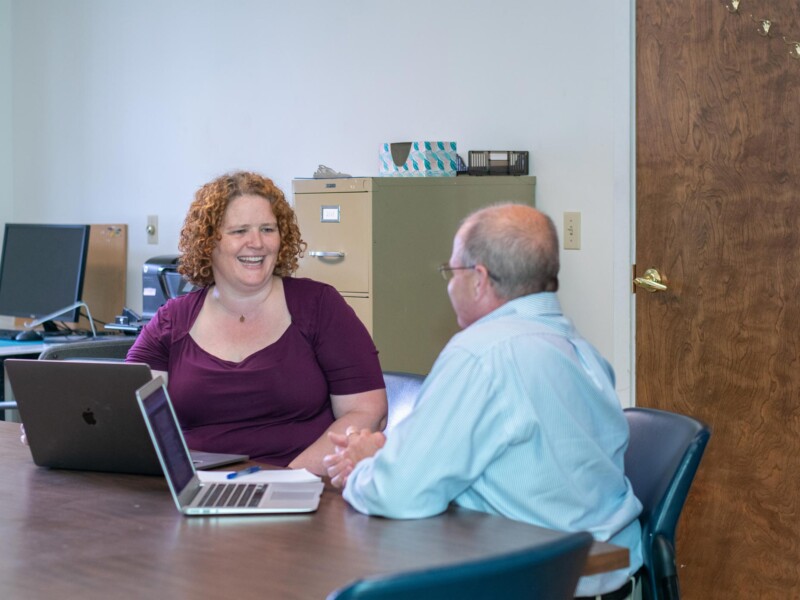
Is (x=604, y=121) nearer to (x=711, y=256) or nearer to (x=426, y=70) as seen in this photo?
(x=711, y=256)

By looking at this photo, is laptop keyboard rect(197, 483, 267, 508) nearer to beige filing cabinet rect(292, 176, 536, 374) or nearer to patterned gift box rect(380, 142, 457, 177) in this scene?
beige filing cabinet rect(292, 176, 536, 374)

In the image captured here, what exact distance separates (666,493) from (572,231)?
71.4 inches

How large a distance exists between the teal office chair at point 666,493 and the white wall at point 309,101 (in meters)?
1.53

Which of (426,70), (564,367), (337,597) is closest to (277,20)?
(426,70)

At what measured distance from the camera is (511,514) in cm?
169

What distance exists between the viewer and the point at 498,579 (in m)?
1.15

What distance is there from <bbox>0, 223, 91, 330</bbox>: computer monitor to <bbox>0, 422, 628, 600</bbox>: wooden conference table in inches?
113

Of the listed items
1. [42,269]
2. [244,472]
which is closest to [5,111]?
[42,269]

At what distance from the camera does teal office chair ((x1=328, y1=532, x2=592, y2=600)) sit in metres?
1.08

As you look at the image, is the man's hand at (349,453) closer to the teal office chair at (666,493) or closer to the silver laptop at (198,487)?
the silver laptop at (198,487)

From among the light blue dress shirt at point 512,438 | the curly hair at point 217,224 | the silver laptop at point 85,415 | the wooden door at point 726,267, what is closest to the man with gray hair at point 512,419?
the light blue dress shirt at point 512,438

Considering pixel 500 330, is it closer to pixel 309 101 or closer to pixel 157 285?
pixel 309 101

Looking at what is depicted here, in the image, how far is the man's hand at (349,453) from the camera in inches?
74.4

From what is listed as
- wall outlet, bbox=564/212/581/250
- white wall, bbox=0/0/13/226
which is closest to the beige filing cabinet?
wall outlet, bbox=564/212/581/250
